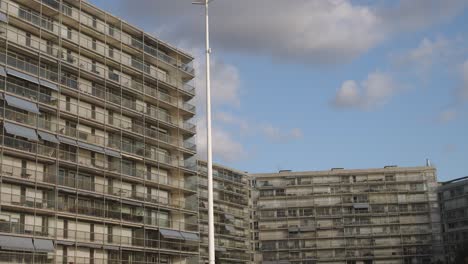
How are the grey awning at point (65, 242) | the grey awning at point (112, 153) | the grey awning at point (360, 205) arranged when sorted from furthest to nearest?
1. the grey awning at point (360, 205)
2. the grey awning at point (112, 153)
3. the grey awning at point (65, 242)

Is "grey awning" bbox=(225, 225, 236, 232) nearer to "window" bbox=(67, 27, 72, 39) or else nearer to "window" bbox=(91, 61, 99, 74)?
"window" bbox=(91, 61, 99, 74)

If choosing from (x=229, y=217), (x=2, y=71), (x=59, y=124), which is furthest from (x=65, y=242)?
(x=229, y=217)

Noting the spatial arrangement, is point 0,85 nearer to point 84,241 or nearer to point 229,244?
point 84,241

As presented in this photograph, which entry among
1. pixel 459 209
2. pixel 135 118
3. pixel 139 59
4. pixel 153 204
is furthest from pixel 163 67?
pixel 459 209

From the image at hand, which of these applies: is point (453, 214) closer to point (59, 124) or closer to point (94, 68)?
point (94, 68)

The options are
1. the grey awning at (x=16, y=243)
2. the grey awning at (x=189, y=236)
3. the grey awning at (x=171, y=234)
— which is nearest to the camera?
the grey awning at (x=16, y=243)

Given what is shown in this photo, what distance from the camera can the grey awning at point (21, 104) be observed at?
5794 centimetres

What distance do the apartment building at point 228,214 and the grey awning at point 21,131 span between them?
2168 inches

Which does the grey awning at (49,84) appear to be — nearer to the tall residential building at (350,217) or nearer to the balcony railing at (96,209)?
the balcony railing at (96,209)

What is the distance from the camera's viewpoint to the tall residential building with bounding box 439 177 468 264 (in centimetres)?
13650

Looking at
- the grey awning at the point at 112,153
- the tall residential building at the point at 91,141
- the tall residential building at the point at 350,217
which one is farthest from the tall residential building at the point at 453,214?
the grey awning at the point at 112,153

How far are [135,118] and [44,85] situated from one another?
47.2 feet

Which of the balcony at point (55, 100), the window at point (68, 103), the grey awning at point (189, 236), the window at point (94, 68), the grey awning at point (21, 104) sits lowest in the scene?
the grey awning at point (189, 236)

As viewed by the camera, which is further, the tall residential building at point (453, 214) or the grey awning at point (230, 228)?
the tall residential building at point (453, 214)
